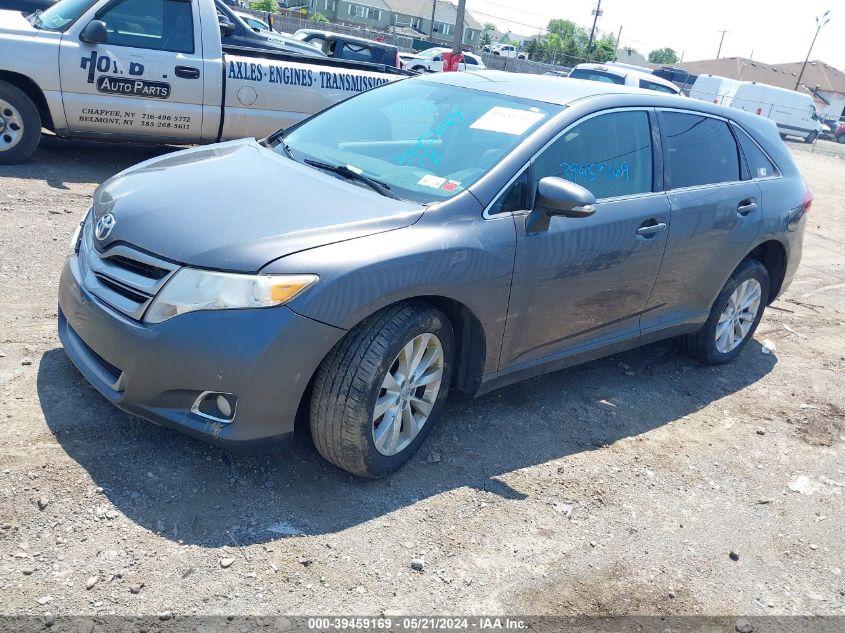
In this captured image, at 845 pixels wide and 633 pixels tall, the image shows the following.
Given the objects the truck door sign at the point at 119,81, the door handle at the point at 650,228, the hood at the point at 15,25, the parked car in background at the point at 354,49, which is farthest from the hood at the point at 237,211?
the parked car in background at the point at 354,49

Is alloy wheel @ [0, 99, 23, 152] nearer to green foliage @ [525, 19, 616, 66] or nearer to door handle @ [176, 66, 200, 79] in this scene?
door handle @ [176, 66, 200, 79]

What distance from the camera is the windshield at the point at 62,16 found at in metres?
7.56

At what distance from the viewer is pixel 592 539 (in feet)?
11.3

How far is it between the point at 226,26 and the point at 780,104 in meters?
34.5

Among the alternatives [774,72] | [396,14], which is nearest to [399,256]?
[774,72]

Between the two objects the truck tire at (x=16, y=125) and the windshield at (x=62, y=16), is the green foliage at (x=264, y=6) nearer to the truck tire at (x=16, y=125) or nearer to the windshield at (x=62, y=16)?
the windshield at (x=62, y=16)

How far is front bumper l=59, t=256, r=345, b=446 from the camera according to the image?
2939mm

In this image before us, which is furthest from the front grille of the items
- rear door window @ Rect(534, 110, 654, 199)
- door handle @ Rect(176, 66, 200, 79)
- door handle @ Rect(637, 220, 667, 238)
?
door handle @ Rect(176, 66, 200, 79)

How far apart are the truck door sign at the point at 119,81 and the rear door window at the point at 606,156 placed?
5332 millimetres

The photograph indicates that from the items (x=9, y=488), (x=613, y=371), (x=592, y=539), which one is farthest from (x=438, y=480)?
(x=613, y=371)

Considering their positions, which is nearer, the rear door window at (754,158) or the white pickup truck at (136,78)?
the rear door window at (754,158)

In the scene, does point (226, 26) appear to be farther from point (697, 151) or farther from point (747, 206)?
point (747, 206)

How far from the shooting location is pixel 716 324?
532 centimetres

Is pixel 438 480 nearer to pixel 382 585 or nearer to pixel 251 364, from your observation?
pixel 382 585
